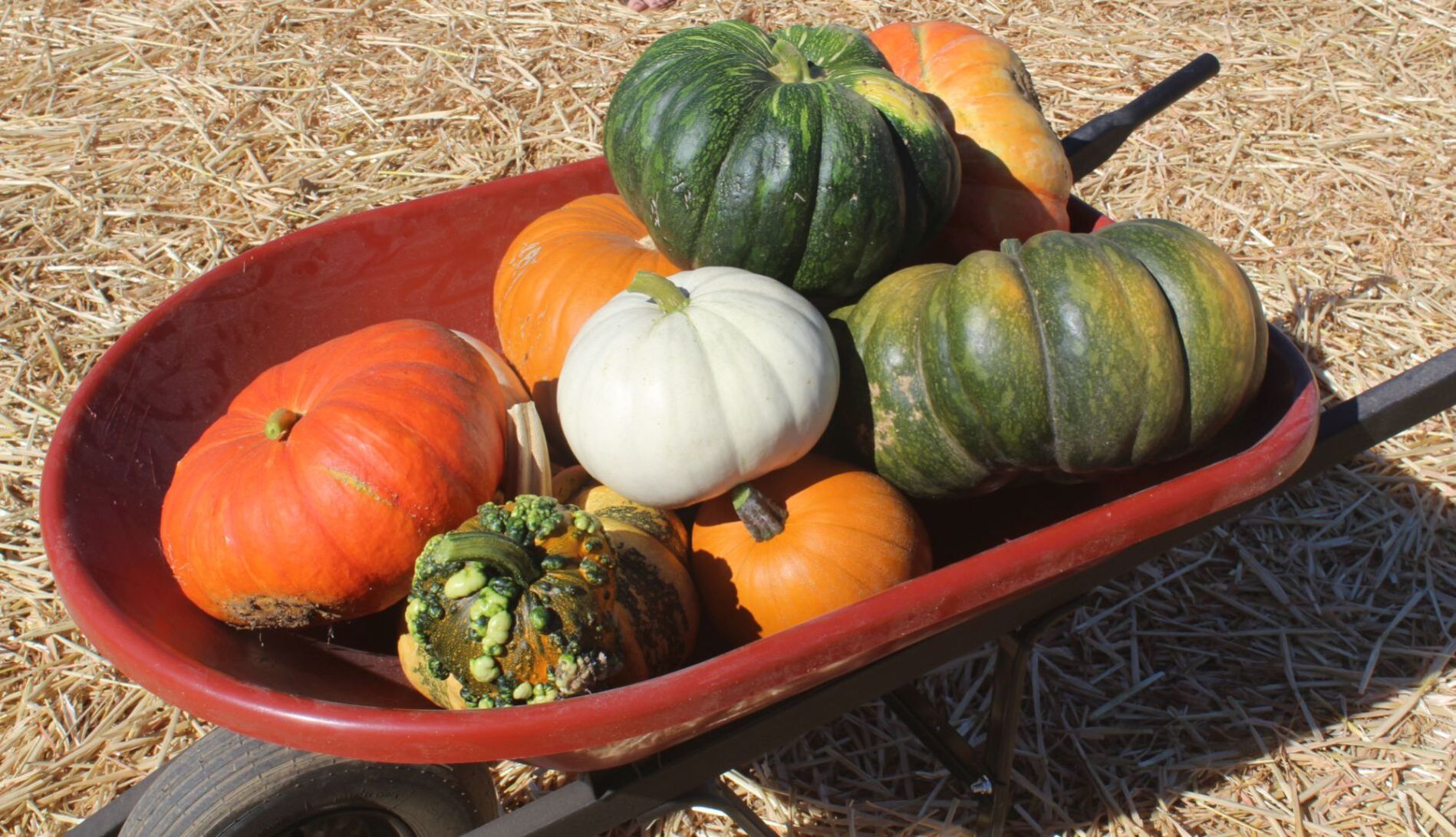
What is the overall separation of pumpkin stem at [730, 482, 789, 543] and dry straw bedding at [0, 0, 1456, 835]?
92 centimetres

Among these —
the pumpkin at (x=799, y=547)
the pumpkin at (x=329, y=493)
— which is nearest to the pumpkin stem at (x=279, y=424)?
the pumpkin at (x=329, y=493)

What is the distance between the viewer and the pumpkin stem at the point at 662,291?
5.16ft

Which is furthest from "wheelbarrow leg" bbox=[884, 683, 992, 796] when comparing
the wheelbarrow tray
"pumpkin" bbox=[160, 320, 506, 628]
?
"pumpkin" bbox=[160, 320, 506, 628]

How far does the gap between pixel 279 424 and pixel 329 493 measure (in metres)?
0.13

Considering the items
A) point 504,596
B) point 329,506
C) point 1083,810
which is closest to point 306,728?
point 504,596

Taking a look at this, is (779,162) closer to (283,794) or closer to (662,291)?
(662,291)

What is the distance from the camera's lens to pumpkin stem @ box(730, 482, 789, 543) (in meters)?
1.60

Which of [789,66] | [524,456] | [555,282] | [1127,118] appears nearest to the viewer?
[524,456]

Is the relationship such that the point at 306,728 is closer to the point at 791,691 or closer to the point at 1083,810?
the point at 791,691

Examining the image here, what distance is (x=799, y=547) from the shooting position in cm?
158

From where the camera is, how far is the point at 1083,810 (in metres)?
2.27

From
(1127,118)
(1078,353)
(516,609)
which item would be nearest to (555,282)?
(516,609)

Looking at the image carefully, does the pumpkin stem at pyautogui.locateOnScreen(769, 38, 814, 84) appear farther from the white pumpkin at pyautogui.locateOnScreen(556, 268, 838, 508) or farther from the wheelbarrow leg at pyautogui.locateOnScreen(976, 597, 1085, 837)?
the wheelbarrow leg at pyautogui.locateOnScreen(976, 597, 1085, 837)

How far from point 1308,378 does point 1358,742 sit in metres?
1.10
